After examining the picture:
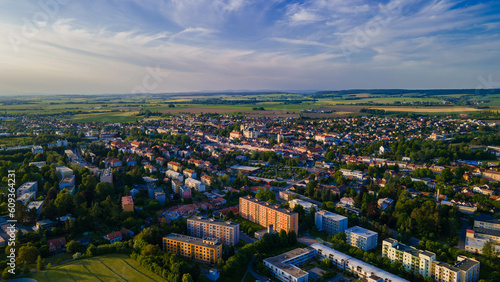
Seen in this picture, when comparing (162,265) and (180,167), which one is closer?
(162,265)

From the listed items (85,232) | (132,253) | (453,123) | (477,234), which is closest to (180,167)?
(85,232)

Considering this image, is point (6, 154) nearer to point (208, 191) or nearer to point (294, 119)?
point (208, 191)

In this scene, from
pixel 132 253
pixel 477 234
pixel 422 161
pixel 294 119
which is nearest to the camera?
pixel 132 253

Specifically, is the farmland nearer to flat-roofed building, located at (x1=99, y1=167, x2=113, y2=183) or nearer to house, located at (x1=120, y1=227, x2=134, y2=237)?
flat-roofed building, located at (x1=99, y1=167, x2=113, y2=183)

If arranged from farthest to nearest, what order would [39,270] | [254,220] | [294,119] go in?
[294,119] → [254,220] → [39,270]

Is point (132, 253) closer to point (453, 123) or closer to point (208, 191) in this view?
point (208, 191)

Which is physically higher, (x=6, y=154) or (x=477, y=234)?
(x=6, y=154)
